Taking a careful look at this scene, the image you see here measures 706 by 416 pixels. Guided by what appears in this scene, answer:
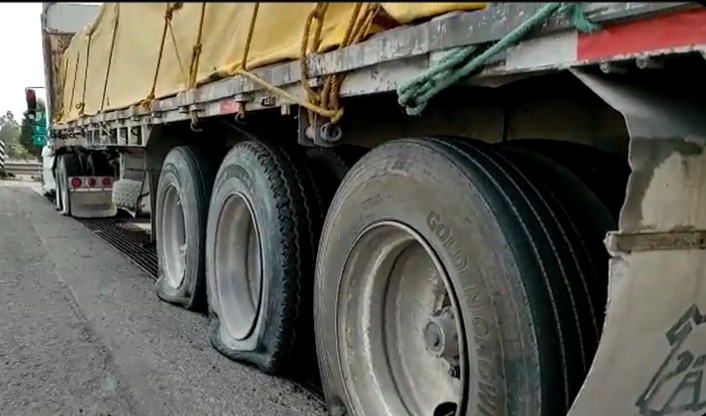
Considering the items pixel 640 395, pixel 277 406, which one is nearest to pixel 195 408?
pixel 277 406

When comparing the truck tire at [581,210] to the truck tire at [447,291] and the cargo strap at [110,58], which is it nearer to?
the truck tire at [447,291]

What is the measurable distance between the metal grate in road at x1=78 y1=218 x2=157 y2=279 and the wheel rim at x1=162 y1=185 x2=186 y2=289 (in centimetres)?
99

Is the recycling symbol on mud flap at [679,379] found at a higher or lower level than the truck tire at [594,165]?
lower

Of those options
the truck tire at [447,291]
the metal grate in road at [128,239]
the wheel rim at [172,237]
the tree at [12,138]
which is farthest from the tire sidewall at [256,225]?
the tree at [12,138]

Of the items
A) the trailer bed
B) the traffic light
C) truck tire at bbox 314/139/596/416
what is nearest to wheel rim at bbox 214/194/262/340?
the trailer bed

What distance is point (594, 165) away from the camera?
2.48 metres

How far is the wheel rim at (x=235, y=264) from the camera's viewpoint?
4.32 metres

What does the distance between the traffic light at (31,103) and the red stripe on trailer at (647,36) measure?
1586 cm

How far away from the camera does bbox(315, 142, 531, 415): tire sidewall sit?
2061 millimetres

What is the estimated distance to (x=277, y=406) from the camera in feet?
Answer: 11.4

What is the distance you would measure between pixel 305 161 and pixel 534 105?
158 centimetres

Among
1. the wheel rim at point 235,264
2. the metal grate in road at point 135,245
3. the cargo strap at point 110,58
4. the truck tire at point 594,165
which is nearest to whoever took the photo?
the truck tire at point 594,165

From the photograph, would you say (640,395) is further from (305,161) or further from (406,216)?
(305,161)

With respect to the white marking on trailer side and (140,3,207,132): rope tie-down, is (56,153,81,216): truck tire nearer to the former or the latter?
(140,3,207,132): rope tie-down
